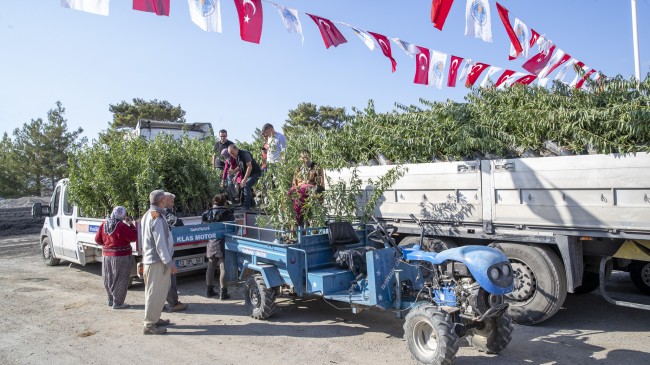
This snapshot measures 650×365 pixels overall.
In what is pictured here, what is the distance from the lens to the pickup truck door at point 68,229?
9883 mm

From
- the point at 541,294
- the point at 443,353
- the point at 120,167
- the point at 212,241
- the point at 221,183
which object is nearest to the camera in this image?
the point at 443,353

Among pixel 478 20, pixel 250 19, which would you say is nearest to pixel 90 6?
pixel 250 19

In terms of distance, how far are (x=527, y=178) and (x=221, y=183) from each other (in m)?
6.01

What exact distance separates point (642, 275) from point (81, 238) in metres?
10.0

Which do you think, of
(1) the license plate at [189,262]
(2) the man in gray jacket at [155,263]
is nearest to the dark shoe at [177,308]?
(2) the man in gray jacket at [155,263]

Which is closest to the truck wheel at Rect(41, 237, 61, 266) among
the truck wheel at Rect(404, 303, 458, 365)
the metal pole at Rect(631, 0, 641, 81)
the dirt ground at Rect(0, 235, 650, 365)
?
the dirt ground at Rect(0, 235, 650, 365)

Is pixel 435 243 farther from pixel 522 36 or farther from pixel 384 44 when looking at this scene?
pixel 522 36

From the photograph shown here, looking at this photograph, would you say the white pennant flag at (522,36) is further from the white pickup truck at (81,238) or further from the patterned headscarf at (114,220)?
the patterned headscarf at (114,220)

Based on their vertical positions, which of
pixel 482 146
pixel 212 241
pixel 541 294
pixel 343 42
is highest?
pixel 343 42

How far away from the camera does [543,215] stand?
19.4ft

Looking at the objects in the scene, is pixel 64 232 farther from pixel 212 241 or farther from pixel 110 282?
pixel 212 241

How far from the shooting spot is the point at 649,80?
608 centimetres

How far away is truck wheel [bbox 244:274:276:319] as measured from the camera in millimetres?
6453

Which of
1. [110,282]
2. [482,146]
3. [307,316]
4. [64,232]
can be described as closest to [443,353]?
[307,316]
